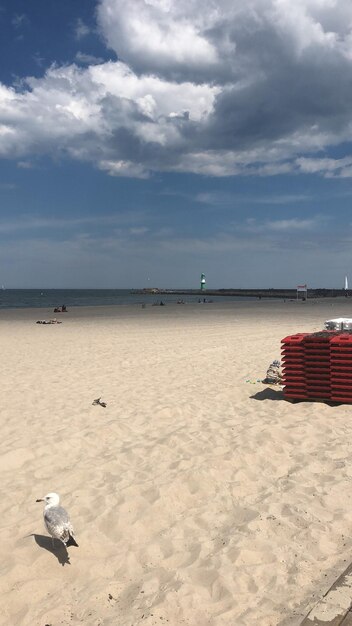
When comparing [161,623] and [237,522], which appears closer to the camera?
[161,623]

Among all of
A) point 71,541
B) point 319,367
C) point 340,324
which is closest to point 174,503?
point 71,541

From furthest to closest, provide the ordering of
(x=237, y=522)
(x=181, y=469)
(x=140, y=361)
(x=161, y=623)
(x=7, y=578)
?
1. (x=140, y=361)
2. (x=181, y=469)
3. (x=237, y=522)
4. (x=7, y=578)
5. (x=161, y=623)

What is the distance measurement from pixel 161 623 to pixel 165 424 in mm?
5160

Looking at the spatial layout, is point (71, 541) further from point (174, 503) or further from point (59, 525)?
point (174, 503)

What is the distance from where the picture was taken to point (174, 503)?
19.4 feet

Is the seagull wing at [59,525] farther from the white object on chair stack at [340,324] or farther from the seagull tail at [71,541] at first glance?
the white object on chair stack at [340,324]

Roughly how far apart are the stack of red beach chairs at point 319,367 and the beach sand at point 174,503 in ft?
1.12

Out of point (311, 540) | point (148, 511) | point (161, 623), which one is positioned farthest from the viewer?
point (148, 511)

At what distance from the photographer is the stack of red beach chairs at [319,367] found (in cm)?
972

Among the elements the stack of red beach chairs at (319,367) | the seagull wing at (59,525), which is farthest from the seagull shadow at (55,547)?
the stack of red beach chairs at (319,367)

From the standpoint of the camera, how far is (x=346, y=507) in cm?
556

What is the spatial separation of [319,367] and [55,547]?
6950mm

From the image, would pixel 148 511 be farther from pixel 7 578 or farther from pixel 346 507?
pixel 346 507

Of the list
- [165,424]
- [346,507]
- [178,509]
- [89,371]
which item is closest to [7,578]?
[178,509]
